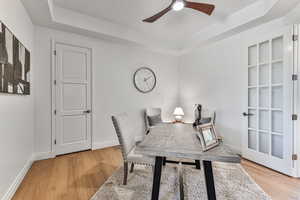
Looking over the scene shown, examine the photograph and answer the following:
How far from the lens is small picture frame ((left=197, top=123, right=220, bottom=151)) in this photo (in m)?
1.31

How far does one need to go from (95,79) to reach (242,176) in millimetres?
3221

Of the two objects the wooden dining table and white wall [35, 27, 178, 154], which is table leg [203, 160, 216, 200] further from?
white wall [35, 27, 178, 154]

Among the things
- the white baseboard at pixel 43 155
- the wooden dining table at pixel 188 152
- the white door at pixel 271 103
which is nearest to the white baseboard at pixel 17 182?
the white baseboard at pixel 43 155

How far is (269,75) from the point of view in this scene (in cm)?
260

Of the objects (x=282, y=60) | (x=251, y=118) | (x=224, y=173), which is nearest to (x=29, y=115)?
(x=224, y=173)

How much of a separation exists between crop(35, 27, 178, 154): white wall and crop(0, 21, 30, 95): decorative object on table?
29.6 inches

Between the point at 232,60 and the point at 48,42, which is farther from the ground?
the point at 48,42

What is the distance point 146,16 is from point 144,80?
1.61m

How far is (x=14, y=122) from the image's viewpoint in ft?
6.28

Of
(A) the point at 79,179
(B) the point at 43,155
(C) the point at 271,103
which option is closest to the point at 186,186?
(A) the point at 79,179

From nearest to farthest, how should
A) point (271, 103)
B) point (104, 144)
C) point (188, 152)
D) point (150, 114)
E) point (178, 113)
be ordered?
1. point (188, 152)
2. point (271, 103)
3. point (104, 144)
4. point (150, 114)
5. point (178, 113)

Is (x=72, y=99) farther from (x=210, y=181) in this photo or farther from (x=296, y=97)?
(x=296, y=97)

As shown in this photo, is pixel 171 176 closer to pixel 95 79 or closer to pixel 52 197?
pixel 52 197

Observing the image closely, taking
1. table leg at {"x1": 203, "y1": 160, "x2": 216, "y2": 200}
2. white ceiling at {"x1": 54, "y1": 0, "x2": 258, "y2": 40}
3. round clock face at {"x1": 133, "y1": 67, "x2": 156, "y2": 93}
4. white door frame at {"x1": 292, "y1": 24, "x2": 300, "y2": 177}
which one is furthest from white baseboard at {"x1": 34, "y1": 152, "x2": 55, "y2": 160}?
white door frame at {"x1": 292, "y1": 24, "x2": 300, "y2": 177}
